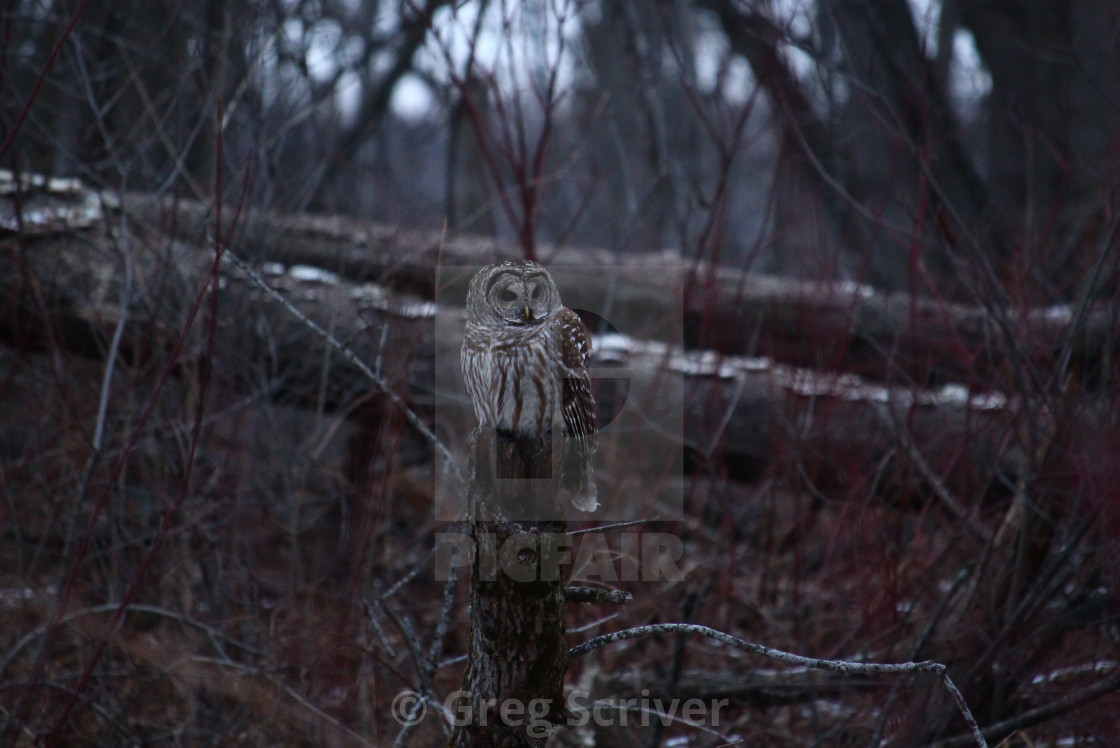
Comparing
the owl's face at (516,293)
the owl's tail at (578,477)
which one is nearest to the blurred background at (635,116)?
the owl's face at (516,293)

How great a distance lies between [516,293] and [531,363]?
0.22 m

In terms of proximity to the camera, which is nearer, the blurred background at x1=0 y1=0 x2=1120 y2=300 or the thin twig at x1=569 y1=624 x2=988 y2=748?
the thin twig at x1=569 y1=624 x2=988 y2=748

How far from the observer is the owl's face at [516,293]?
2551 mm

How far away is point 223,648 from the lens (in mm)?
3846

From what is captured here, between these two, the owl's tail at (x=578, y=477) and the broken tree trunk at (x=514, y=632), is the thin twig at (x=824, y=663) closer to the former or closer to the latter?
the broken tree trunk at (x=514, y=632)

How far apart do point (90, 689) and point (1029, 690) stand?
3.87m

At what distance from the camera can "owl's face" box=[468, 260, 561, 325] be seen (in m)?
2.55

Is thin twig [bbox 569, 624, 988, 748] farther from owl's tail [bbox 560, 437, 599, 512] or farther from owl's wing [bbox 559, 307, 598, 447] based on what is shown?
owl's wing [bbox 559, 307, 598, 447]

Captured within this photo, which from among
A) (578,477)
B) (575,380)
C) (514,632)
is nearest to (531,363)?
(575,380)

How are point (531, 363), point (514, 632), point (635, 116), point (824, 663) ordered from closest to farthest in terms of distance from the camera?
point (824, 663), point (514, 632), point (531, 363), point (635, 116)

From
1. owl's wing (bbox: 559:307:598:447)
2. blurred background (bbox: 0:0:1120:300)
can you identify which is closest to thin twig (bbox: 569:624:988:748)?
owl's wing (bbox: 559:307:598:447)

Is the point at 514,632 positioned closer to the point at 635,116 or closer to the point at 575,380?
the point at 575,380

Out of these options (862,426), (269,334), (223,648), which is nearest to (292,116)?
(269,334)

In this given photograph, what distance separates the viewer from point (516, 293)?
2.59 metres
